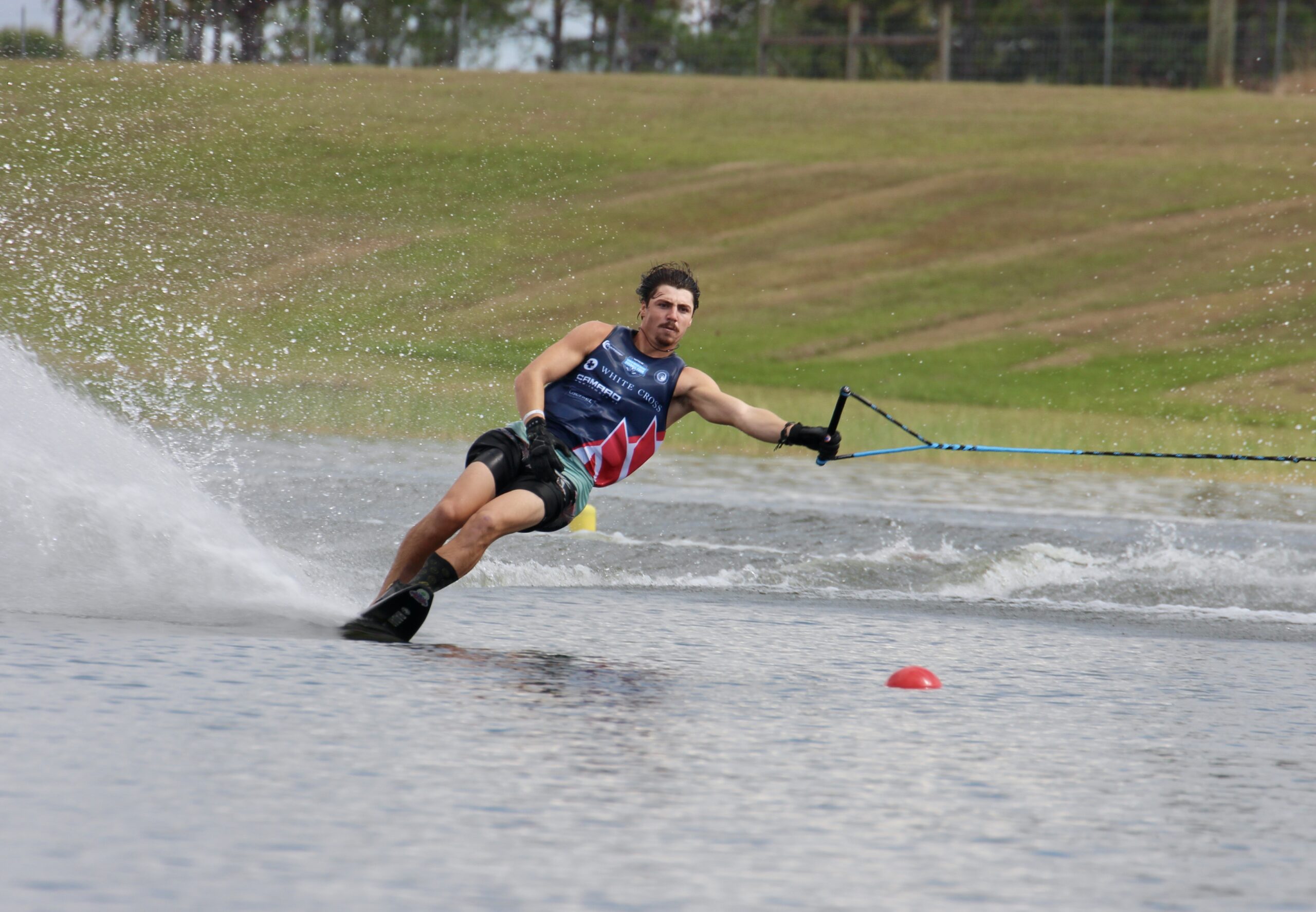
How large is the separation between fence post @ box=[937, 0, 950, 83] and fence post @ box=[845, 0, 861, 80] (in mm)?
2077

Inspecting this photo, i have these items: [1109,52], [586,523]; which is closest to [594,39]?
[1109,52]

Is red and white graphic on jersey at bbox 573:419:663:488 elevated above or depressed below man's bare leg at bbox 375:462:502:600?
above

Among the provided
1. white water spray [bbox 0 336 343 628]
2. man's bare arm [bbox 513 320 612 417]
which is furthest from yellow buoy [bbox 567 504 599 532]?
man's bare arm [bbox 513 320 612 417]

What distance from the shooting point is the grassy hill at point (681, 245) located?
22.0m

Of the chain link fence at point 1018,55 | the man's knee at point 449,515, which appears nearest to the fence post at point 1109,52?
the chain link fence at point 1018,55

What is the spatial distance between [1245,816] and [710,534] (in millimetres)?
6481

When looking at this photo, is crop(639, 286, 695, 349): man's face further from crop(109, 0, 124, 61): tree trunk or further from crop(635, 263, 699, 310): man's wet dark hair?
crop(109, 0, 124, 61): tree trunk

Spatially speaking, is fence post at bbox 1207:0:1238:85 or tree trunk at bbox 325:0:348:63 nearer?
fence post at bbox 1207:0:1238:85

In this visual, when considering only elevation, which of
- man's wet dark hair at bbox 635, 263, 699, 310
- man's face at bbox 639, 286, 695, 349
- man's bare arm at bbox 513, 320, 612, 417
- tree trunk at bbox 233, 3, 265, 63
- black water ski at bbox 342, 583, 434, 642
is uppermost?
tree trunk at bbox 233, 3, 265, 63

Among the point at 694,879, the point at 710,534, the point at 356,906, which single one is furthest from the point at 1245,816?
the point at 710,534

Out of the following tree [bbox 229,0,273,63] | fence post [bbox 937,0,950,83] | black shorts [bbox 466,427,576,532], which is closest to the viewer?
black shorts [bbox 466,427,576,532]

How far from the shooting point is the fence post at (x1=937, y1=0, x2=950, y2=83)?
146ft

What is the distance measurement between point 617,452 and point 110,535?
2.33 meters

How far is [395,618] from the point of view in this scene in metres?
6.48
